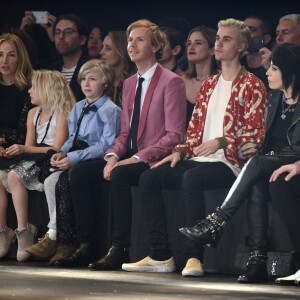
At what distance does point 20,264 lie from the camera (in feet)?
21.3

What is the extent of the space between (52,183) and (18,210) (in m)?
0.34

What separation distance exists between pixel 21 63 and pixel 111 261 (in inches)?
72.4

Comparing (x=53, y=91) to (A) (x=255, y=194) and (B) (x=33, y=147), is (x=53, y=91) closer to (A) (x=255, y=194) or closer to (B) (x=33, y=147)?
(B) (x=33, y=147)

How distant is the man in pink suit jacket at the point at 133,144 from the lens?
6.21 m

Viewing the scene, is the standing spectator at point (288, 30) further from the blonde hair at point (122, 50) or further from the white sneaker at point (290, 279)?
the white sneaker at point (290, 279)

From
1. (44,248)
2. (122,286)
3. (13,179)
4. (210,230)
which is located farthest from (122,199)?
(122,286)

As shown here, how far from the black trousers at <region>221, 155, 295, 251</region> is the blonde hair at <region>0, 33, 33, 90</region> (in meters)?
2.25

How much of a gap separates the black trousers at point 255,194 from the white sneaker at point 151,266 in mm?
653

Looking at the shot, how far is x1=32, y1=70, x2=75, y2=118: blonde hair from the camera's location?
6.99 meters

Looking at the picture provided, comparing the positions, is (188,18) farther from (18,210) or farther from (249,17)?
(18,210)

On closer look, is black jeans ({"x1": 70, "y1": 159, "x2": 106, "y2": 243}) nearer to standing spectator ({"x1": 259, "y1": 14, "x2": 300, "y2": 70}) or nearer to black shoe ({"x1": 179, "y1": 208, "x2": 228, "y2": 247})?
black shoe ({"x1": 179, "y1": 208, "x2": 228, "y2": 247})

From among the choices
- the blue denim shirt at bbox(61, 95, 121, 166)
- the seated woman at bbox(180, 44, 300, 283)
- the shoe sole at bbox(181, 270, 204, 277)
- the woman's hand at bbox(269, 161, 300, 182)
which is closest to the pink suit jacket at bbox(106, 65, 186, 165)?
the blue denim shirt at bbox(61, 95, 121, 166)

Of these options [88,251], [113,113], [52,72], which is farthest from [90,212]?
[52,72]

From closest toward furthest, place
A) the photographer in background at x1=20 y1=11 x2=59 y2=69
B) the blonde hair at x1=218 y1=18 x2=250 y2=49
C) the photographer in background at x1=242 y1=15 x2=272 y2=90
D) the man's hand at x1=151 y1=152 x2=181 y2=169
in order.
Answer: the man's hand at x1=151 y1=152 x2=181 y2=169 → the blonde hair at x1=218 y1=18 x2=250 y2=49 → the photographer in background at x1=242 y1=15 x2=272 y2=90 → the photographer in background at x1=20 y1=11 x2=59 y2=69
